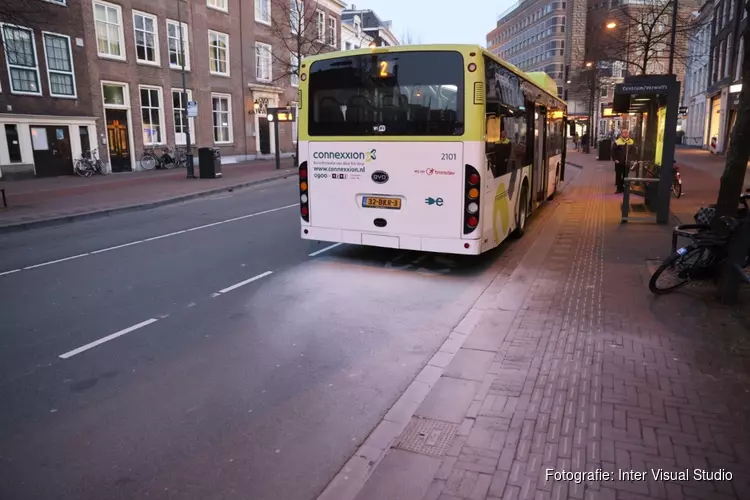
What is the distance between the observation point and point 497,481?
3102 millimetres

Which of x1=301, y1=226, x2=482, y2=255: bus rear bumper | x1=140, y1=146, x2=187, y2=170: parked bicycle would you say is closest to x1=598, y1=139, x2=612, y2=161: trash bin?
x1=140, y1=146, x2=187, y2=170: parked bicycle

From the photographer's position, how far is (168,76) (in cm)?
2912

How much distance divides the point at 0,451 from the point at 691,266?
706cm

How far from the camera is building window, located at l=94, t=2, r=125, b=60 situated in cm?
2545

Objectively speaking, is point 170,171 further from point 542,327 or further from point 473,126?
point 542,327

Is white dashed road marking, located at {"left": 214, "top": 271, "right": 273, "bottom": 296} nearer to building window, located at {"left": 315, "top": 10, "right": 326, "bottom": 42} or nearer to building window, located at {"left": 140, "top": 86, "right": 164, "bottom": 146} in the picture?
building window, located at {"left": 140, "top": 86, "right": 164, "bottom": 146}

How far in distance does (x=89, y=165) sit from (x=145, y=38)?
785cm

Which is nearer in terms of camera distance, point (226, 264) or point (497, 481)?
point (497, 481)

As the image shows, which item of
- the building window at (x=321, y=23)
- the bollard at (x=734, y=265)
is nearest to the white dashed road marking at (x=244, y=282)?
the bollard at (x=734, y=265)

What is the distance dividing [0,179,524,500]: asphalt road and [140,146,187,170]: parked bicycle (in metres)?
19.3

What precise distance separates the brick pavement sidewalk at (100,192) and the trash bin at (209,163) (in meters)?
0.56

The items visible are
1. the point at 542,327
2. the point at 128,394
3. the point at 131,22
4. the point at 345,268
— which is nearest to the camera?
the point at 128,394

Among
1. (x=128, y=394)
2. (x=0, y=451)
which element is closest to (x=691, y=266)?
(x=128, y=394)

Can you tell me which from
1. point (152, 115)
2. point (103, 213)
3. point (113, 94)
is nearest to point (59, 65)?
point (113, 94)
